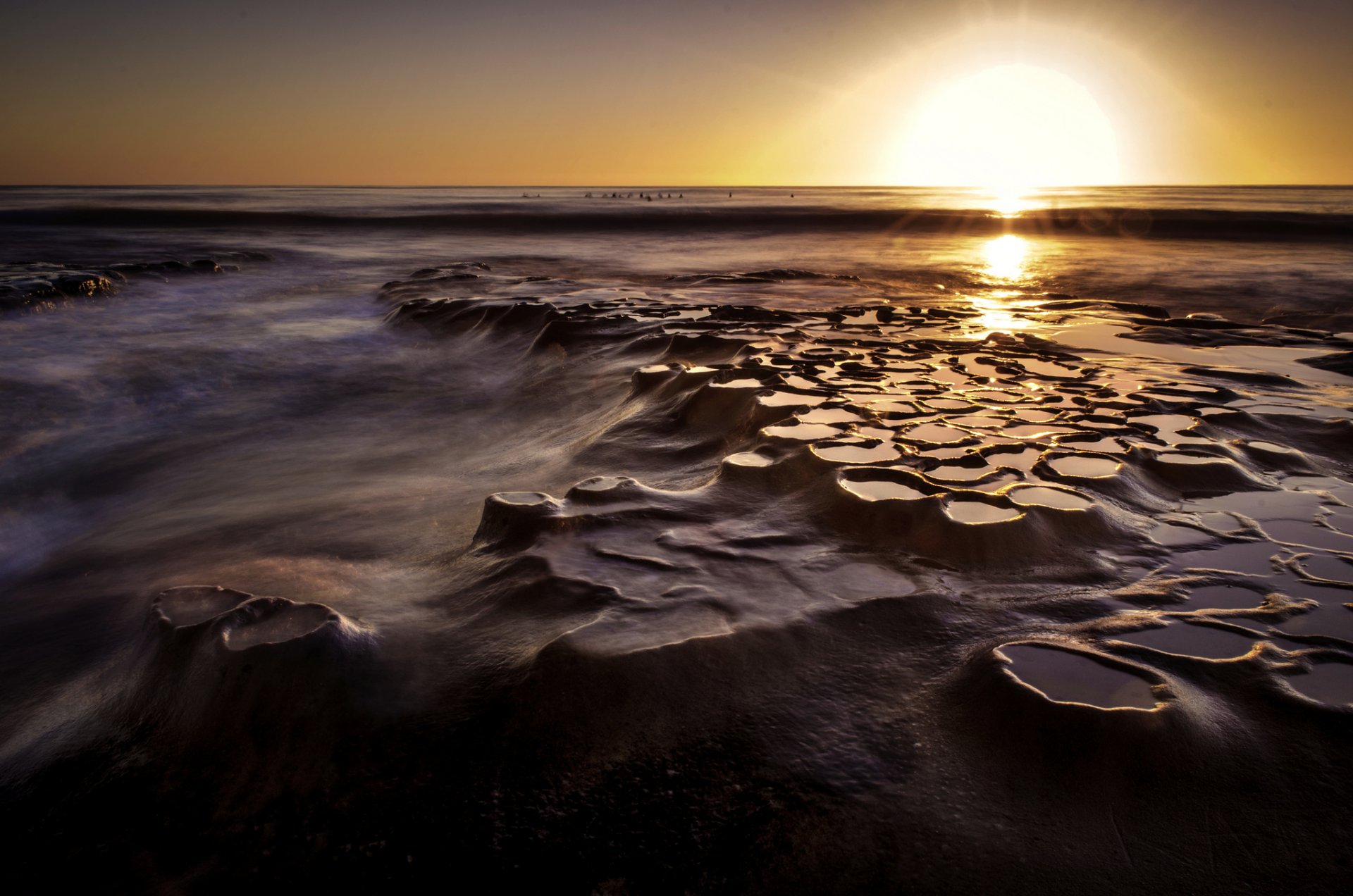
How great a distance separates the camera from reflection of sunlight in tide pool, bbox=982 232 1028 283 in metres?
8.95

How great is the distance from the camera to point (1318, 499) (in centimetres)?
212

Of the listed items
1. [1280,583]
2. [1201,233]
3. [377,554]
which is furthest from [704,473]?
[1201,233]

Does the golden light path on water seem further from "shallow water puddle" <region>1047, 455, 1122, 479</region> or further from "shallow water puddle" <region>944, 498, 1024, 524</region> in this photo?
"shallow water puddle" <region>944, 498, 1024, 524</region>

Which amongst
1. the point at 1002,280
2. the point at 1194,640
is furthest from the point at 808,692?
the point at 1002,280

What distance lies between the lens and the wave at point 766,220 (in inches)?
602

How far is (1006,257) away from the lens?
37.1 feet

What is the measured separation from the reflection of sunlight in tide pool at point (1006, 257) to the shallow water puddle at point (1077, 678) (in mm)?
7782

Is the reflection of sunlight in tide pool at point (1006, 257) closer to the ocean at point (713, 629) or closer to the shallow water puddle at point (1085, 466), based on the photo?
the ocean at point (713, 629)

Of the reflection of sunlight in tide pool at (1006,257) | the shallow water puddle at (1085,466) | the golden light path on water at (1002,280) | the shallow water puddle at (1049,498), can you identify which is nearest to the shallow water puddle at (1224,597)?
the shallow water puddle at (1049,498)

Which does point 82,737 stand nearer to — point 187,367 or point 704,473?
point 704,473

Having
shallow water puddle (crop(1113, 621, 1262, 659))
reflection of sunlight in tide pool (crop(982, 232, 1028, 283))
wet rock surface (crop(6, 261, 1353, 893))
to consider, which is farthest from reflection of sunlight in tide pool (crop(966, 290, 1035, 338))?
shallow water puddle (crop(1113, 621, 1262, 659))

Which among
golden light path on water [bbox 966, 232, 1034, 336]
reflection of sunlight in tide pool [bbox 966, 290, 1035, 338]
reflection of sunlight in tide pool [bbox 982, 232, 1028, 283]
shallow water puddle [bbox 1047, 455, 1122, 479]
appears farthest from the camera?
reflection of sunlight in tide pool [bbox 982, 232, 1028, 283]

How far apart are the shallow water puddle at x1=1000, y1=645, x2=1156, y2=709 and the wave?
16123mm

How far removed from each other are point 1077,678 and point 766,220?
19.5 meters
